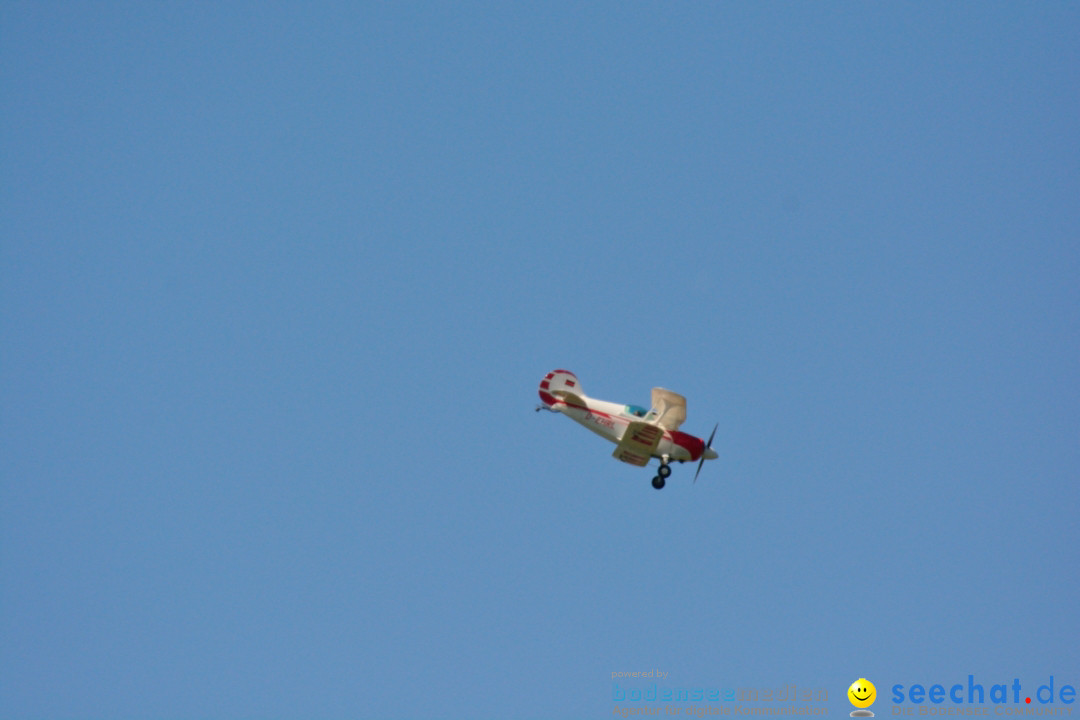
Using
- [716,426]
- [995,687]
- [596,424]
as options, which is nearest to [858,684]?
[995,687]

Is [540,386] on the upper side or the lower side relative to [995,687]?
upper

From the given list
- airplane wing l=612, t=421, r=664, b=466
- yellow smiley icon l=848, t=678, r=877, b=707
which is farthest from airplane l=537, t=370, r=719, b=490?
yellow smiley icon l=848, t=678, r=877, b=707

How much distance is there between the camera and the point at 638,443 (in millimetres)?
42125

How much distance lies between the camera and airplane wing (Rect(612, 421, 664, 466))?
4162 cm

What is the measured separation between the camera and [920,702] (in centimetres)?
3903

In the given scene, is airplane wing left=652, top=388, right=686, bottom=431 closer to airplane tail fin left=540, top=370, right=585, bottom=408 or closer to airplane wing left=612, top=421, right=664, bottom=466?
airplane wing left=612, top=421, right=664, bottom=466

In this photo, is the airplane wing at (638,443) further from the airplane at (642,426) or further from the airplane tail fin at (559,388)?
the airplane tail fin at (559,388)

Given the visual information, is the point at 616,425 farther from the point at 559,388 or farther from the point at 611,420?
the point at 559,388

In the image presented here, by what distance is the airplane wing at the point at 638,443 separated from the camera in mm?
41625

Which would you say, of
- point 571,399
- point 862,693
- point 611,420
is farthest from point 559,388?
point 862,693

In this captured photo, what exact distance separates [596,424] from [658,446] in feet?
8.59

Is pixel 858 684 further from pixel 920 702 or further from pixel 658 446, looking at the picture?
pixel 658 446

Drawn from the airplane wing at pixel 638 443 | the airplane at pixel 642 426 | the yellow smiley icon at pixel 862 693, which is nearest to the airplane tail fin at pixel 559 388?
the airplane at pixel 642 426

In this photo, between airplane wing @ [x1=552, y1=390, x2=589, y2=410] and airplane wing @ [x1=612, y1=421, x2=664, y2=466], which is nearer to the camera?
airplane wing @ [x1=612, y1=421, x2=664, y2=466]
